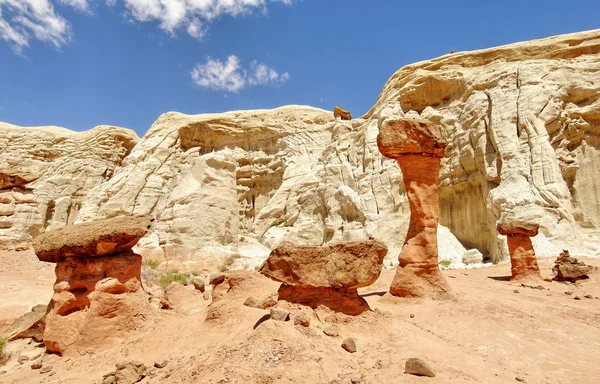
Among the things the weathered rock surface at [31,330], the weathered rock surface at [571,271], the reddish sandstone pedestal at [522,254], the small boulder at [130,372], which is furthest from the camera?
the reddish sandstone pedestal at [522,254]

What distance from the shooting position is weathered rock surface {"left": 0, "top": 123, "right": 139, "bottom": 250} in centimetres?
2036

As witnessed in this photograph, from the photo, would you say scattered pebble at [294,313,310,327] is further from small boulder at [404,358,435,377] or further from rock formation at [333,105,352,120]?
rock formation at [333,105,352,120]

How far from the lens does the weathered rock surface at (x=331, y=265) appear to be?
5.10 meters

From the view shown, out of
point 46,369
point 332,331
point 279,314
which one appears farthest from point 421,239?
point 46,369

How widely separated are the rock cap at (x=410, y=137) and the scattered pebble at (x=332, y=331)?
459 cm

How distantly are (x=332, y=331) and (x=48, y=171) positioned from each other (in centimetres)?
2451

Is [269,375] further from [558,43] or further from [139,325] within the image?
[558,43]

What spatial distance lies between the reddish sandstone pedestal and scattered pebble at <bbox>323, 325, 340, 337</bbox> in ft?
25.6

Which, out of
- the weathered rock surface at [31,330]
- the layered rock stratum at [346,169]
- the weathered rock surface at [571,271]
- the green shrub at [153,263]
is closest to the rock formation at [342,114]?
the layered rock stratum at [346,169]

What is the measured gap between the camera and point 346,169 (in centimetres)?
1991

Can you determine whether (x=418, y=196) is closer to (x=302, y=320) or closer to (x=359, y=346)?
(x=359, y=346)

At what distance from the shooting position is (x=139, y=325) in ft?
18.4

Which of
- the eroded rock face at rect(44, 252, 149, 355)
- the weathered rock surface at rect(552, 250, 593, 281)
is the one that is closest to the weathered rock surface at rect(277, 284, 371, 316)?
the eroded rock face at rect(44, 252, 149, 355)

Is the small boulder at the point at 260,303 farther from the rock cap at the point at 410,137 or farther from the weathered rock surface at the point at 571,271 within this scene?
the weathered rock surface at the point at 571,271
